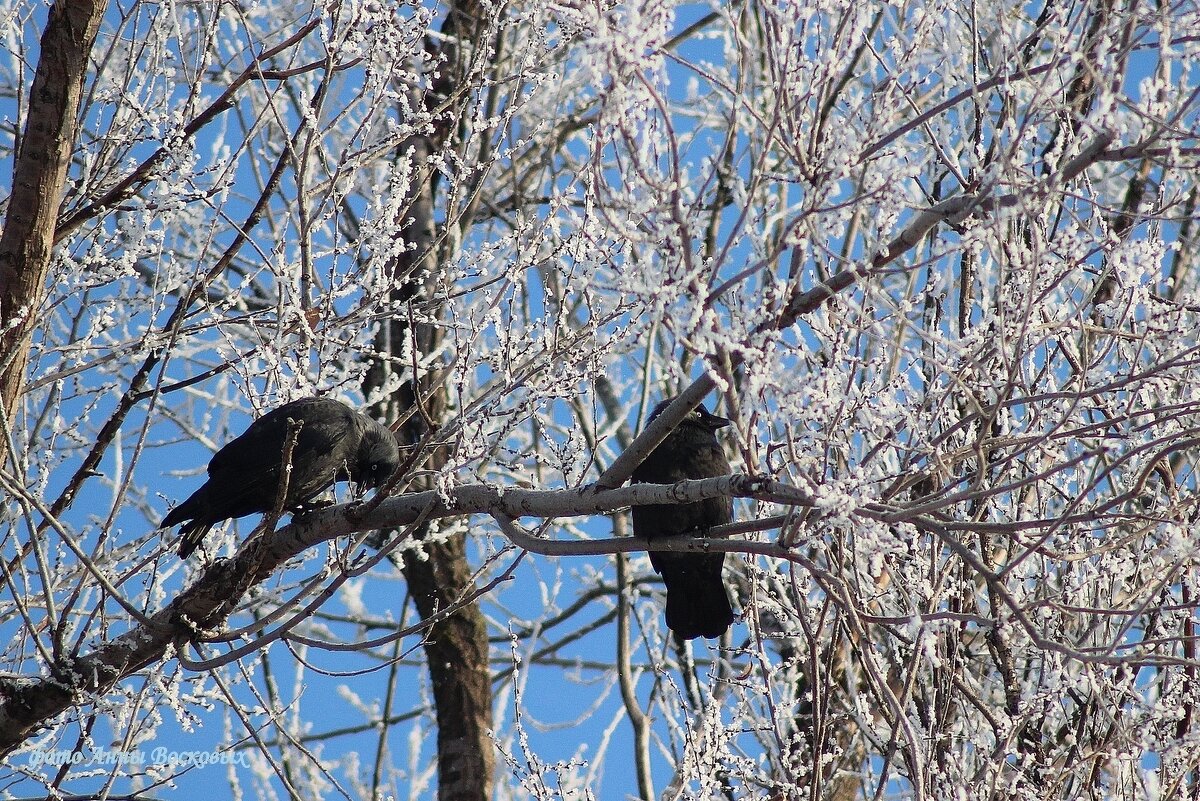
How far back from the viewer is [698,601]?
4.45 meters

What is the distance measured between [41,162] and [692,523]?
253 cm

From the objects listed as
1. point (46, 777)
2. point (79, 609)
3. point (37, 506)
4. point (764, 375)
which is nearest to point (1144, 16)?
point (764, 375)

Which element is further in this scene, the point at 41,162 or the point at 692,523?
the point at 692,523

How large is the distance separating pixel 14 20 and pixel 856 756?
14.4 ft

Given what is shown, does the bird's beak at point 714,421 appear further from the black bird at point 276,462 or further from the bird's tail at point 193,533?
the bird's tail at point 193,533

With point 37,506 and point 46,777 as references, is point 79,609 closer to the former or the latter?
point 46,777

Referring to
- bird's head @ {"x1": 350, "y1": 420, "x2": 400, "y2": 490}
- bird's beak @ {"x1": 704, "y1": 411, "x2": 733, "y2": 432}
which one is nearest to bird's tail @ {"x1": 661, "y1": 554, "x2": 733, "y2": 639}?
bird's beak @ {"x1": 704, "y1": 411, "x2": 733, "y2": 432}

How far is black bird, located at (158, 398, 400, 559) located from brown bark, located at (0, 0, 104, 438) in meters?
0.71

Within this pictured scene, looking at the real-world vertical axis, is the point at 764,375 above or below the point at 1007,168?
below

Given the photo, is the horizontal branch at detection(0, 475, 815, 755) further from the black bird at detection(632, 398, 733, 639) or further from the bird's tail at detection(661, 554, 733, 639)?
the bird's tail at detection(661, 554, 733, 639)

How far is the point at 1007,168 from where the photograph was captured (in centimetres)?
230

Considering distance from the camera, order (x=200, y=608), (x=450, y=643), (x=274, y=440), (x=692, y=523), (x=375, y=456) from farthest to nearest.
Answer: (x=450, y=643) < (x=375, y=456) < (x=692, y=523) < (x=274, y=440) < (x=200, y=608)

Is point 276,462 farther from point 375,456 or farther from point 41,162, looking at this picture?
point 41,162

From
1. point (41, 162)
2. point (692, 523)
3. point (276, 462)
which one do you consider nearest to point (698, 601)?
point (692, 523)
